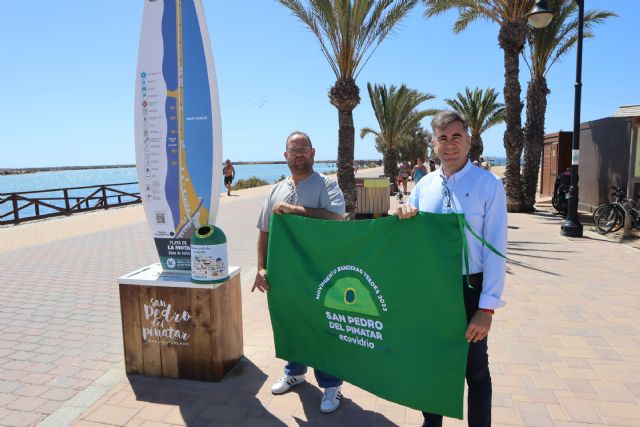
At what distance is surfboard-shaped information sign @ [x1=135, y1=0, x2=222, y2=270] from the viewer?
3547 millimetres

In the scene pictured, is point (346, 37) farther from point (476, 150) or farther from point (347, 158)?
point (476, 150)

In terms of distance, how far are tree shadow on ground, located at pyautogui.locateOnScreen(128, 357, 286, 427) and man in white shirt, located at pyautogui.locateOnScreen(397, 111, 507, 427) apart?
135 cm

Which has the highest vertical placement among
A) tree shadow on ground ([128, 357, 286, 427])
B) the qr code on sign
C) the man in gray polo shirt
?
the man in gray polo shirt

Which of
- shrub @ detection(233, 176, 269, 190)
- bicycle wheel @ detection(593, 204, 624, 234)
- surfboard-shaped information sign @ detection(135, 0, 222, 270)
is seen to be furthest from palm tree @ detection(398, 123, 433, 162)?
surfboard-shaped information sign @ detection(135, 0, 222, 270)

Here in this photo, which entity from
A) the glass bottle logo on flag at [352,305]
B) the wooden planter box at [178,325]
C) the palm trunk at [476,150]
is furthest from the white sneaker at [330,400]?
the palm trunk at [476,150]

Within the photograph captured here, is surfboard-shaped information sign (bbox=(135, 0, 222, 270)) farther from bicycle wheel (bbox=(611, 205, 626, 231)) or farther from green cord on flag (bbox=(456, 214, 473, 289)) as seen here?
bicycle wheel (bbox=(611, 205, 626, 231))

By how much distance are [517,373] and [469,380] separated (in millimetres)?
1421

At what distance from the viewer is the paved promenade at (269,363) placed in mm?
3006

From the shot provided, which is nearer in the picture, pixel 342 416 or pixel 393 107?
pixel 342 416

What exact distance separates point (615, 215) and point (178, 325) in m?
10.2

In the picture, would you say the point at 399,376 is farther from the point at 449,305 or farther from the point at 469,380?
the point at 449,305

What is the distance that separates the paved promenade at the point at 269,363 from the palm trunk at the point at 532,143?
24.1ft

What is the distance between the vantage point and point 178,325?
340 centimetres

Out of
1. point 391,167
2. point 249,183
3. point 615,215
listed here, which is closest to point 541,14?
point 615,215
